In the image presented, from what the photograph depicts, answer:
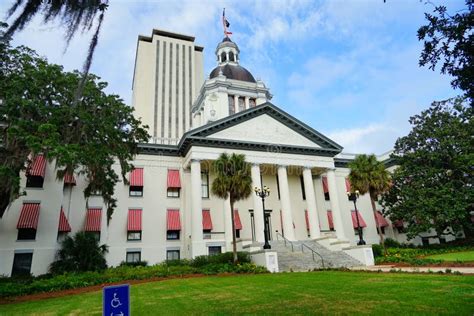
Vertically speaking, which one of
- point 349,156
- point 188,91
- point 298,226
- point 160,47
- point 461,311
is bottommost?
point 461,311

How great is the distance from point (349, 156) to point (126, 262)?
2700 cm

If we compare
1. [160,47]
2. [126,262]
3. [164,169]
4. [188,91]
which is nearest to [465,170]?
[164,169]

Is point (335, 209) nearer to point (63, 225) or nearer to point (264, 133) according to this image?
point (264, 133)

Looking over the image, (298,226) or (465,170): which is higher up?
(465,170)

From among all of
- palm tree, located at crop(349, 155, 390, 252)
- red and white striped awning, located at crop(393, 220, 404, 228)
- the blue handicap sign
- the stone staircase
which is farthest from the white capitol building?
the blue handicap sign

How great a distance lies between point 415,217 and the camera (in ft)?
103

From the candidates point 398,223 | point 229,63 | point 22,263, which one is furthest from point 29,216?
point 398,223

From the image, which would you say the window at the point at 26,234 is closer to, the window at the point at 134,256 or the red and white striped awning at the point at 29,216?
the red and white striped awning at the point at 29,216

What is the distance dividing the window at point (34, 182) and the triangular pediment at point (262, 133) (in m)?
11.5

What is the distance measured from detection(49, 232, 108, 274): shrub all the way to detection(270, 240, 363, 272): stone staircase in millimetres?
12853

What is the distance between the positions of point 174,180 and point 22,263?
504 inches

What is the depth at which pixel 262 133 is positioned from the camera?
30734mm

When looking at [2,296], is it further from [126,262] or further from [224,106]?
[224,106]

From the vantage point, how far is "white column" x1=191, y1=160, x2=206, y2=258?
25000mm
